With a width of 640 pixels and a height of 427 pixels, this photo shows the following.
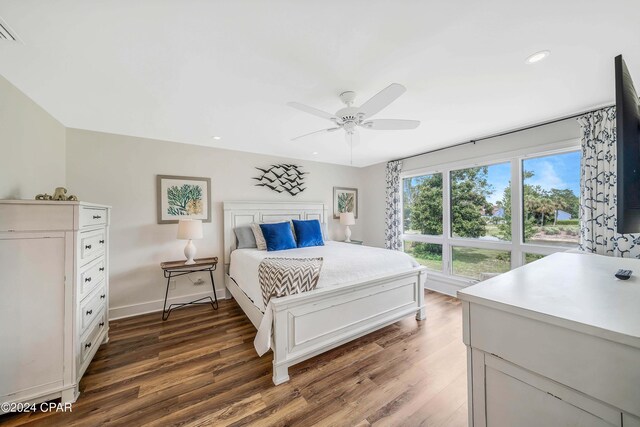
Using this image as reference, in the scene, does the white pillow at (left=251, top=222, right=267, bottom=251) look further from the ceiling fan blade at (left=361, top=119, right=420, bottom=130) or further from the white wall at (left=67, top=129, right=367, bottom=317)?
the ceiling fan blade at (left=361, top=119, right=420, bottom=130)

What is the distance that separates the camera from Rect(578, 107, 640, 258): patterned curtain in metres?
2.27

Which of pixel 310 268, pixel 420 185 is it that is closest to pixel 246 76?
pixel 310 268

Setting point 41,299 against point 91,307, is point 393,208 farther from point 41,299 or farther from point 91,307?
point 41,299

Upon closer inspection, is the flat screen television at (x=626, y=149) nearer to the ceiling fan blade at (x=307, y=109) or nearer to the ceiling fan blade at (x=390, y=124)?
the ceiling fan blade at (x=390, y=124)

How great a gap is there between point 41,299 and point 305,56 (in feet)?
8.01

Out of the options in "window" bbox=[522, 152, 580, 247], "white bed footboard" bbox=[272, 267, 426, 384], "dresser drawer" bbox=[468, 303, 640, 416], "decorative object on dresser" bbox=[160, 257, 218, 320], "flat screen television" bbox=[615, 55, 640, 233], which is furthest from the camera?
"decorative object on dresser" bbox=[160, 257, 218, 320]

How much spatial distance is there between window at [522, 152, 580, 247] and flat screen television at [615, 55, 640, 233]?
97.3 inches

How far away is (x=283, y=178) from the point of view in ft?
13.9

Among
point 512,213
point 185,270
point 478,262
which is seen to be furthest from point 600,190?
point 185,270

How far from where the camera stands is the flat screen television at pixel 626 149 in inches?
34.2

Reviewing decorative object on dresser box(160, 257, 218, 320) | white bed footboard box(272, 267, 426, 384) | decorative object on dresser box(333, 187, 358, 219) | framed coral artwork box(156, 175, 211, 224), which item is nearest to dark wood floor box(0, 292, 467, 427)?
white bed footboard box(272, 267, 426, 384)

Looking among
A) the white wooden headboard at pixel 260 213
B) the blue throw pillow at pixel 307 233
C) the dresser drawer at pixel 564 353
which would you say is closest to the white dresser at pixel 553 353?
the dresser drawer at pixel 564 353

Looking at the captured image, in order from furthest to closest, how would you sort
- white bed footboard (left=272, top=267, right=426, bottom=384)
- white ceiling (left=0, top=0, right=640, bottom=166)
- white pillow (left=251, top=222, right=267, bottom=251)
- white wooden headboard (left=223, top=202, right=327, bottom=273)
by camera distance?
white wooden headboard (left=223, top=202, right=327, bottom=273)
white pillow (left=251, top=222, right=267, bottom=251)
white bed footboard (left=272, top=267, right=426, bottom=384)
white ceiling (left=0, top=0, right=640, bottom=166)

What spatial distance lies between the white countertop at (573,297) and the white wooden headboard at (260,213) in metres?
3.36
